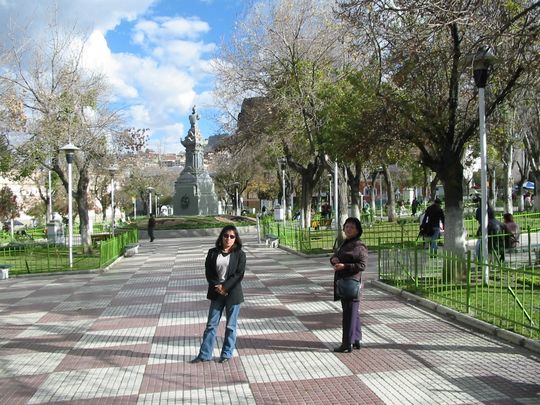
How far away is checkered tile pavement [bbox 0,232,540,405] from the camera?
18.4 feet

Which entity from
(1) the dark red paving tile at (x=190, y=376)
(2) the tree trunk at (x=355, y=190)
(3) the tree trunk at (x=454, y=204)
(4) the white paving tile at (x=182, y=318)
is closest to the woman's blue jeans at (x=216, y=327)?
(1) the dark red paving tile at (x=190, y=376)

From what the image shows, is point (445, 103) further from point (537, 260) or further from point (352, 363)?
point (352, 363)

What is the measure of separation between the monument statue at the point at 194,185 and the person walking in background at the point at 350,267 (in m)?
38.3

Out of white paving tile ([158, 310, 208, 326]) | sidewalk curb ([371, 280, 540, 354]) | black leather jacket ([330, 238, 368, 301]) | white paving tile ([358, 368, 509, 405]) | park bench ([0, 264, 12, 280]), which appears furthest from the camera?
park bench ([0, 264, 12, 280])

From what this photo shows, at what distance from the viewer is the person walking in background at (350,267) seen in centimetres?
678

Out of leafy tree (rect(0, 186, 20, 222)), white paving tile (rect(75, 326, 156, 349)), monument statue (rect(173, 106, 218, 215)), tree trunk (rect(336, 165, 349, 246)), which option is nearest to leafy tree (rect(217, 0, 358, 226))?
tree trunk (rect(336, 165, 349, 246))

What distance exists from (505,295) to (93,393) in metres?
6.24

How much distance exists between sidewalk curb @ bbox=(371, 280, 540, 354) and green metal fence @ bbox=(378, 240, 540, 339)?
151 mm

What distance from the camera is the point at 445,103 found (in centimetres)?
1193

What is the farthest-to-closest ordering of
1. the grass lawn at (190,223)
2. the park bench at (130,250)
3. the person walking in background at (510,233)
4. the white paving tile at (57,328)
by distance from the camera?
the grass lawn at (190,223), the park bench at (130,250), the person walking in background at (510,233), the white paving tile at (57,328)

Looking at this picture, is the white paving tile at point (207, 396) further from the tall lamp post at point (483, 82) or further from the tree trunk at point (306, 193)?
the tree trunk at point (306, 193)

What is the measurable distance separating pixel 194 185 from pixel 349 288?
127 ft

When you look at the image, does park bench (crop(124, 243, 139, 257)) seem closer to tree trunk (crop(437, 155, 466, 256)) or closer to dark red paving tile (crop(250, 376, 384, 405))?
tree trunk (crop(437, 155, 466, 256))

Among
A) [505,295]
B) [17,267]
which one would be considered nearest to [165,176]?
[17,267]
